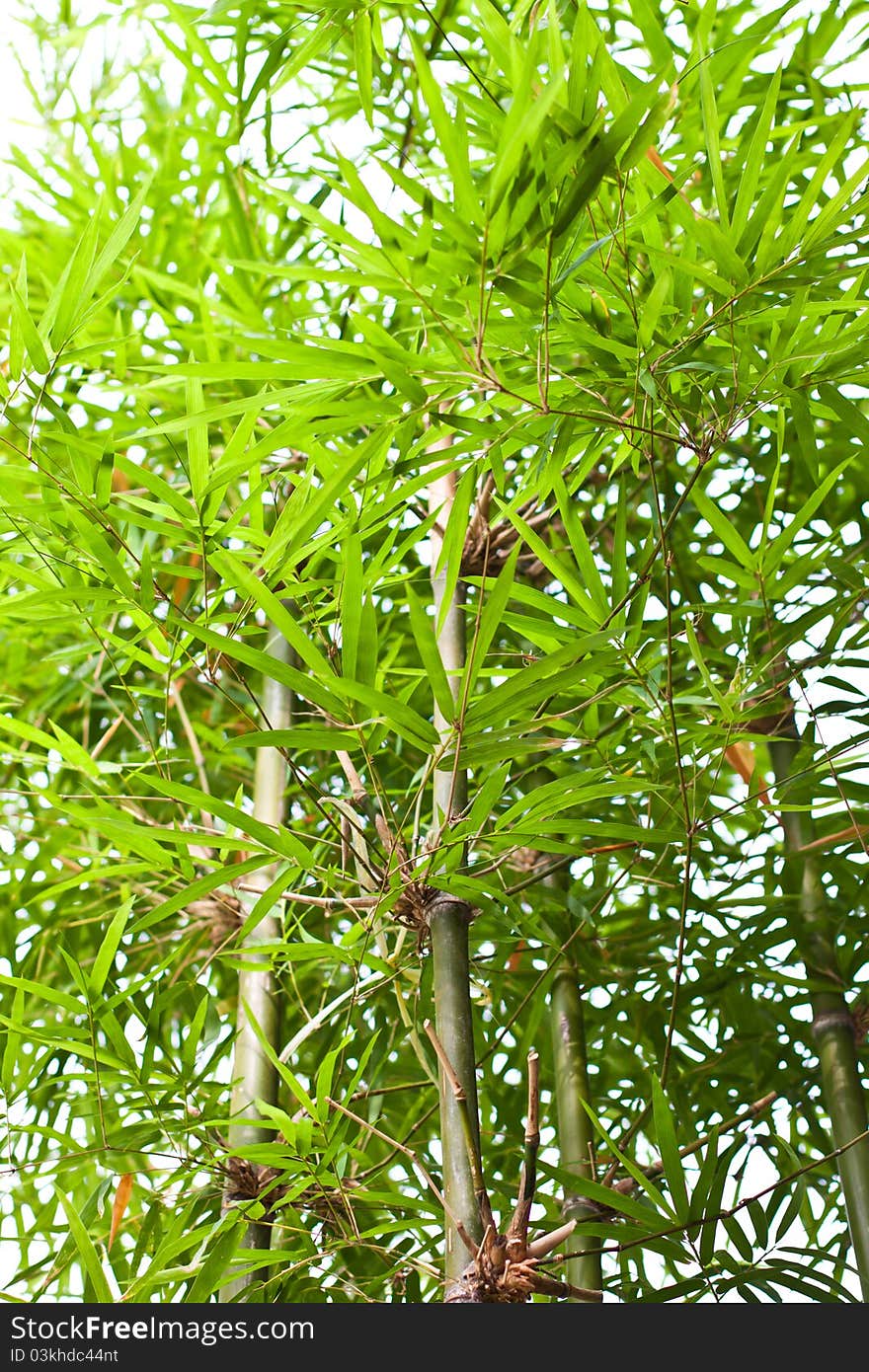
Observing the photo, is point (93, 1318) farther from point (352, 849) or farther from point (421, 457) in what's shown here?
point (421, 457)

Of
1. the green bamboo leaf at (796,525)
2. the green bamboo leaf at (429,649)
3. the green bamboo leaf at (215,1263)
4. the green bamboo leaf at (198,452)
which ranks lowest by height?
the green bamboo leaf at (215,1263)

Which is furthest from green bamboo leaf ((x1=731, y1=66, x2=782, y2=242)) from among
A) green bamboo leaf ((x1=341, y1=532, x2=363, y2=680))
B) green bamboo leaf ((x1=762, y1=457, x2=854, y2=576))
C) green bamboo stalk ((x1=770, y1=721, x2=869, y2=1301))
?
green bamboo stalk ((x1=770, y1=721, x2=869, y2=1301))

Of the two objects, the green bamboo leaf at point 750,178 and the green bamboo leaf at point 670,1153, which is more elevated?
the green bamboo leaf at point 750,178

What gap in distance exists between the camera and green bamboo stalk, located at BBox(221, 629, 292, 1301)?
89 centimetres

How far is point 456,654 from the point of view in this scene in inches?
34.2

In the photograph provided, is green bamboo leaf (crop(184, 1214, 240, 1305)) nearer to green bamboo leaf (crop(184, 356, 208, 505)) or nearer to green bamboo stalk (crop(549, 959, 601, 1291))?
green bamboo stalk (crop(549, 959, 601, 1291))

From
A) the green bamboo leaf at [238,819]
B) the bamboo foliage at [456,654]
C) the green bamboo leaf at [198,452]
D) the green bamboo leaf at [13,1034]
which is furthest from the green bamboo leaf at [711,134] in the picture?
the green bamboo leaf at [13,1034]

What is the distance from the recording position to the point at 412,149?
1166 millimetres

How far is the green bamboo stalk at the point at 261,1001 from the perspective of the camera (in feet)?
2.93

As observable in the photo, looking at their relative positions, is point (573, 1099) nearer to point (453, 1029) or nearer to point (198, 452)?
point (453, 1029)

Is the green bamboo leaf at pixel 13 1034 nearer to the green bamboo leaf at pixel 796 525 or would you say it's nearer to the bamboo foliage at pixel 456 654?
the bamboo foliage at pixel 456 654

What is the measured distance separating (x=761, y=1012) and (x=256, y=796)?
49 cm

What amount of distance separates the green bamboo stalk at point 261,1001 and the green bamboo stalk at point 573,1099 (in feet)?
0.73

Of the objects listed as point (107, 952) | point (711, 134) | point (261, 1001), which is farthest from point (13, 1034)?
point (711, 134)
